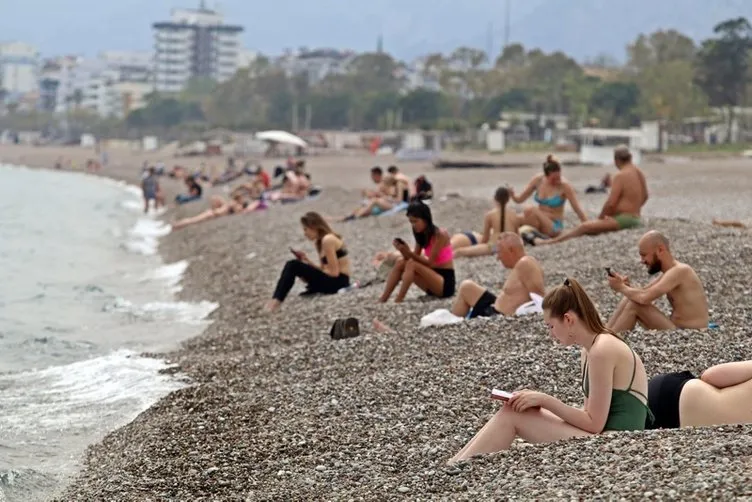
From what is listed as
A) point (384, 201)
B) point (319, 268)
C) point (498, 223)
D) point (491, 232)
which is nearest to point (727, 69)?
point (384, 201)

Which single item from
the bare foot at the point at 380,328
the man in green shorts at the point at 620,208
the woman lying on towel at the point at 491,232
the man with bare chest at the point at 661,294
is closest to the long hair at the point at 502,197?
the woman lying on towel at the point at 491,232

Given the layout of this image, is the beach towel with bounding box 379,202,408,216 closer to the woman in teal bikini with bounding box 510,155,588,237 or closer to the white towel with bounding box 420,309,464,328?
the woman in teal bikini with bounding box 510,155,588,237

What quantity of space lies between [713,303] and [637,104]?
7330 centimetres

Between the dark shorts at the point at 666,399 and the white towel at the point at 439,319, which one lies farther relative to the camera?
the white towel at the point at 439,319

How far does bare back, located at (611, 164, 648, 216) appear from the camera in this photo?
14133mm

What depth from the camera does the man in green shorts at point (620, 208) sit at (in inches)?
561

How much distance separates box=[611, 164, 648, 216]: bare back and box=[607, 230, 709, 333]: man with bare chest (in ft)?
18.7

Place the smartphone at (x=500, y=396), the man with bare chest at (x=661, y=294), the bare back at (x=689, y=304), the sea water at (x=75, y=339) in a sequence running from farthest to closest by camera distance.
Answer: the sea water at (x=75, y=339) < the bare back at (x=689, y=304) < the man with bare chest at (x=661, y=294) < the smartphone at (x=500, y=396)

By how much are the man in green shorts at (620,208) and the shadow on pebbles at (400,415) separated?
150 centimetres

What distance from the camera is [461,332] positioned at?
9.52 metres

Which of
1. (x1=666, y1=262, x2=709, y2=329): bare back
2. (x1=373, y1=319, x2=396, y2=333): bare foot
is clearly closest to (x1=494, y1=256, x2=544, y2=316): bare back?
(x1=373, y1=319, x2=396, y2=333): bare foot

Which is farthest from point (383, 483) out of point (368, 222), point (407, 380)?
point (368, 222)

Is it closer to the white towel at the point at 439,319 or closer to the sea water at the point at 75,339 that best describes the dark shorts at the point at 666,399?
the sea water at the point at 75,339

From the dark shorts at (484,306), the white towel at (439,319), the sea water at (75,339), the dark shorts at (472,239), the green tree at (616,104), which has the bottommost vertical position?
the sea water at (75,339)
